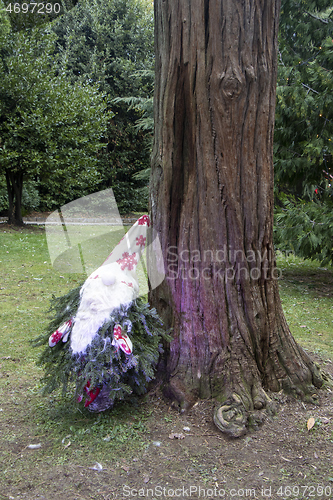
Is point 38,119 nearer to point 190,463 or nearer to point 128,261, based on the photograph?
point 128,261

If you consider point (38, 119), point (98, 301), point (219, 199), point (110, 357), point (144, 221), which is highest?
point (38, 119)

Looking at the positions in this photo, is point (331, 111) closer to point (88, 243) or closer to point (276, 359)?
point (276, 359)

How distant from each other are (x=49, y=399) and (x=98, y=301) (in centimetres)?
121

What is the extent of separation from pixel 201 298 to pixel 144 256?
59cm

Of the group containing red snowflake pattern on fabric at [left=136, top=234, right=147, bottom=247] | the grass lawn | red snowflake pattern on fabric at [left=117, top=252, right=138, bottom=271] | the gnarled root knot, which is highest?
red snowflake pattern on fabric at [left=136, top=234, right=147, bottom=247]

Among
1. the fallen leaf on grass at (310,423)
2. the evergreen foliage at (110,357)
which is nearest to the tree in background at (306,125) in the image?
the fallen leaf on grass at (310,423)

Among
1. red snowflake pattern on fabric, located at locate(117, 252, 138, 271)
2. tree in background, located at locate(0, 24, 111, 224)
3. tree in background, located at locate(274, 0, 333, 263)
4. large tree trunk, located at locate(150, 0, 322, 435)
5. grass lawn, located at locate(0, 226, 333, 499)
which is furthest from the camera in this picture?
tree in background, located at locate(0, 24, 111, 224)

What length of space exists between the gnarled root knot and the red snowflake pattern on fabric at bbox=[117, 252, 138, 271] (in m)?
1.19

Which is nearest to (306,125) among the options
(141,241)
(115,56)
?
(141,241)

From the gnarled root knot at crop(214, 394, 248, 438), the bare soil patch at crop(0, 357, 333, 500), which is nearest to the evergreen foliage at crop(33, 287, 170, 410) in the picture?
the bare soil patch at crop(0, 357, 333, 500)

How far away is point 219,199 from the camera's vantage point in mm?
2865

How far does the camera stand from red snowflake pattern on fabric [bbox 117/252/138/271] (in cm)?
301

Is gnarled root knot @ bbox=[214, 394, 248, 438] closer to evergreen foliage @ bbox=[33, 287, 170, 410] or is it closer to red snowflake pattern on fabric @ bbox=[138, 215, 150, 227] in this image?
evergreen foliage @ bbox=[33, 287, 170, 410]

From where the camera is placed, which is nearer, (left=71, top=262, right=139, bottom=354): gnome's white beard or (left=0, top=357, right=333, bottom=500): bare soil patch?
(left=0, top=357, right=333, bottom=500): bare soil patch
